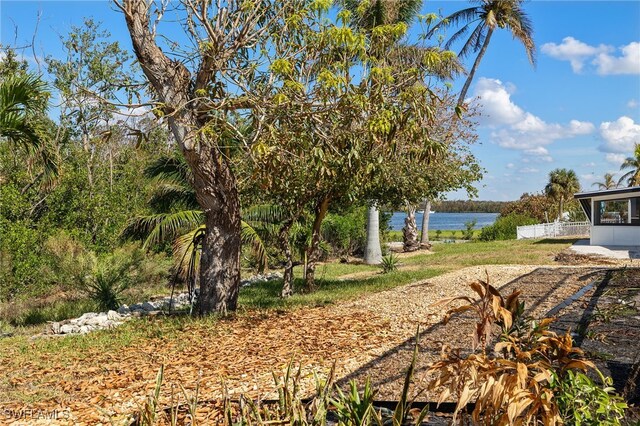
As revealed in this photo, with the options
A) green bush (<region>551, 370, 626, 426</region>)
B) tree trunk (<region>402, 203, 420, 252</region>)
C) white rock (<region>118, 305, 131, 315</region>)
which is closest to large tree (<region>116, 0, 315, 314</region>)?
white rock (<region>118, 305, 131, 315</region>)

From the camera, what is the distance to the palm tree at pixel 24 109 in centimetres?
805

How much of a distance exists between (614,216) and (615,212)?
17 cm

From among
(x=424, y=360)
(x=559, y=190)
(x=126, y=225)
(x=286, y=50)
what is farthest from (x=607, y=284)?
(x=559, y=190)

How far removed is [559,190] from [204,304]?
129 ft

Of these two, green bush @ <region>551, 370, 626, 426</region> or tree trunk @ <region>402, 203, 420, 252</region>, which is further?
tree trunk @ <region>402, 203, 420, 252</region>

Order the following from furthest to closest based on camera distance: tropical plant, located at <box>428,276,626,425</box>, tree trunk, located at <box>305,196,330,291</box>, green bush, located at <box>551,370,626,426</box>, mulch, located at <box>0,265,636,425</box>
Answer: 1. tree trunk, located at <box>305,196,330,291</box>
2. mulch, located at <box>0,265,636,425</box>
3. green bush, located at <box>551,370,626,426</box>
4. tropical plant, located at <box>428,276,626,425</box>

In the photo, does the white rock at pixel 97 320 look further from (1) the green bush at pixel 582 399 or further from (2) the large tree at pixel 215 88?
(1) the green bush at pixel 582 399

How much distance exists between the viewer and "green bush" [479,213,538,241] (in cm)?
3175

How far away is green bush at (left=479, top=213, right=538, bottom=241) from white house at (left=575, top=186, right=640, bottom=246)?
8323mm

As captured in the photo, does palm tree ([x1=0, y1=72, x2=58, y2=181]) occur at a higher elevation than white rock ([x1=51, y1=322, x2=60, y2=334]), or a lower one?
higher

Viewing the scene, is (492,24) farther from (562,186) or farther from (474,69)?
(562,186)

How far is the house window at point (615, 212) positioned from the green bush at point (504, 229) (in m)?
8.74

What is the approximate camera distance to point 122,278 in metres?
11.0

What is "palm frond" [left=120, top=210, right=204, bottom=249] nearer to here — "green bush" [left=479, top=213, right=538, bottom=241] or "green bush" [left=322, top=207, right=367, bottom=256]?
"green bush" [left=322, top=207, right=367, bottom=256]
